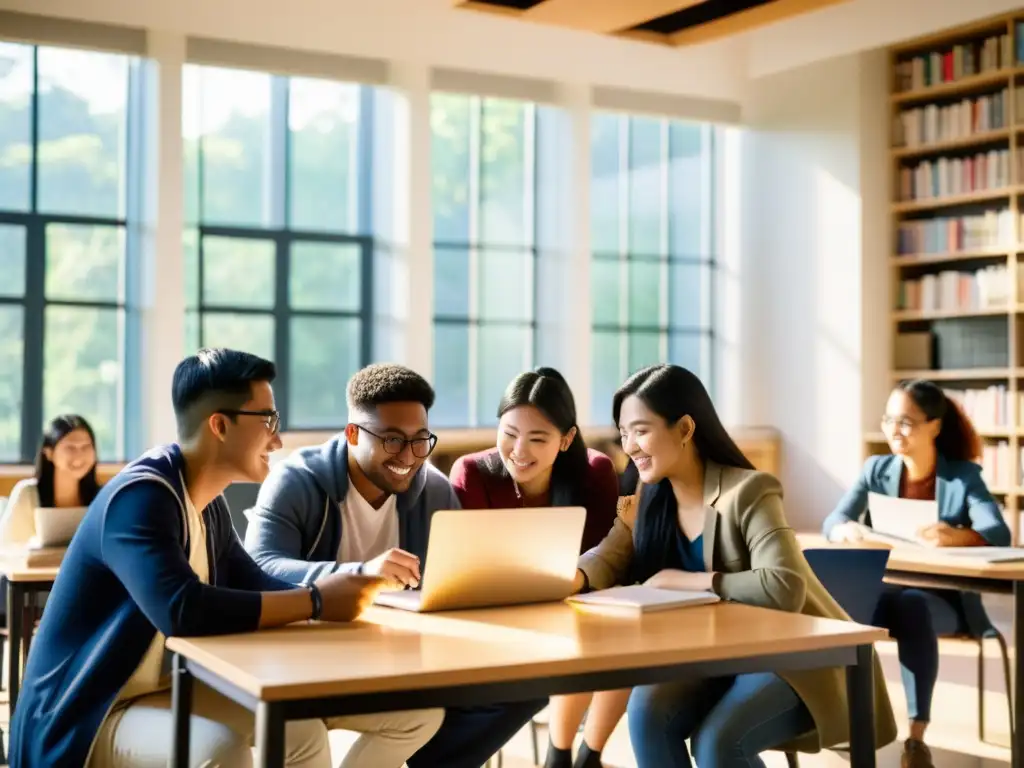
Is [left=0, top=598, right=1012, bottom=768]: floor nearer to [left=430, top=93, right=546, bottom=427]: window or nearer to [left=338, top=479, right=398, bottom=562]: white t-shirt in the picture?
[left=338, top=479, right=398, bottom=562]: white t-shirt

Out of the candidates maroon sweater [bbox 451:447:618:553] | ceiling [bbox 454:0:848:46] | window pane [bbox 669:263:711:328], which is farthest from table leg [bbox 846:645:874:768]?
window pane [bbox 669:263:711:328]

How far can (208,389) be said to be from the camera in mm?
2637

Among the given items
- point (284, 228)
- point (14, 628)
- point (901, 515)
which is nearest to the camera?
point (14, 628)

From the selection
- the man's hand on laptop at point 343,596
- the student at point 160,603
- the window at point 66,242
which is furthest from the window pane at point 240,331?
the man's hand on laptop at point 343,596

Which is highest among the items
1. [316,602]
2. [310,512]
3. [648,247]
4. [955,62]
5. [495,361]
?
[955,62]

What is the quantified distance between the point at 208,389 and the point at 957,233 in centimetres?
718

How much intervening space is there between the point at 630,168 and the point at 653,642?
7.85 metres

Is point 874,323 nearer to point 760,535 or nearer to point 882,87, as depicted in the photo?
point 882,87

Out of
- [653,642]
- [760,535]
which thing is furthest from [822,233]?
[653,642]

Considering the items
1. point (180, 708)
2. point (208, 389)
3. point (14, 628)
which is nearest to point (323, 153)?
point (14, 628)

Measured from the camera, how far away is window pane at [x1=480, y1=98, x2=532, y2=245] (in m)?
9.32

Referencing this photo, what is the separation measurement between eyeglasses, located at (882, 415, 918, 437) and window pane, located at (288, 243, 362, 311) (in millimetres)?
4772

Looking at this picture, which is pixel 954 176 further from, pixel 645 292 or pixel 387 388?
pixel 387 388

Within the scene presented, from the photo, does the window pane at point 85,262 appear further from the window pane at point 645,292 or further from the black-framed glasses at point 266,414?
the black-framed glasses at point 266,414
